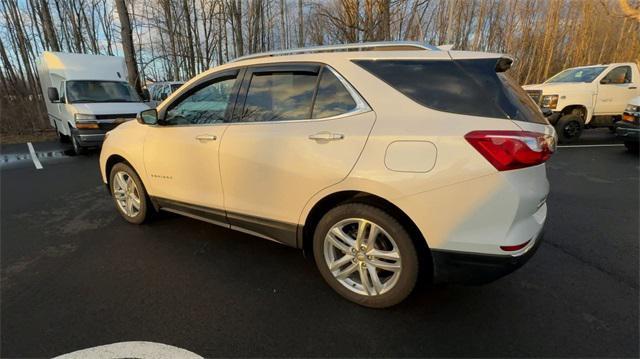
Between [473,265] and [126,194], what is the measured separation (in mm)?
3926

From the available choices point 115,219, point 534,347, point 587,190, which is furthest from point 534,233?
point 115,219

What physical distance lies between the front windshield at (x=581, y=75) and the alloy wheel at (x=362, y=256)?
10.2 m

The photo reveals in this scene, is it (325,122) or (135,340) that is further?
(325,122)

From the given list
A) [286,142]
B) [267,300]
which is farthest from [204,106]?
[267,300]

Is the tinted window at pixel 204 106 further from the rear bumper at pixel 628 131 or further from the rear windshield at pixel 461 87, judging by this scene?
the rear bumper at pixel 628 131

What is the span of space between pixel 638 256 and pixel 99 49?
29119 mm

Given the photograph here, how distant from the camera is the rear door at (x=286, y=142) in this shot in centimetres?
238

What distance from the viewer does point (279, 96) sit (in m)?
2.80

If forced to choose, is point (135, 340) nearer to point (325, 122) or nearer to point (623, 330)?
point (325, 122)

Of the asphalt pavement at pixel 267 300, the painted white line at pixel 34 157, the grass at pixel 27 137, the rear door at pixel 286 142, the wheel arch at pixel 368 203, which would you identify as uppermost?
the rear door at pixel 286 142

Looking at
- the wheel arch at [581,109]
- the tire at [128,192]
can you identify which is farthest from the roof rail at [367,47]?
the wheel arch at [581,109]

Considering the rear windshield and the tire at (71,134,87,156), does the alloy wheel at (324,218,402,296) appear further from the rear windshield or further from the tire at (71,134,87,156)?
the tire at (71,134,87,156)

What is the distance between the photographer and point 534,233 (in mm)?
2160

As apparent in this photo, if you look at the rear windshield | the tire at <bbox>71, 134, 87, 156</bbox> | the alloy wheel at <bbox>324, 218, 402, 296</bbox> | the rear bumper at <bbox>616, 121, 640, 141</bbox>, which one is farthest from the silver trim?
the rear bumper at <bbox>616, 121, 640, 141</bbox>
